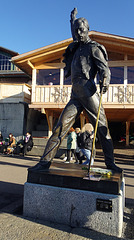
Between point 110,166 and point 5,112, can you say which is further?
point 5,112

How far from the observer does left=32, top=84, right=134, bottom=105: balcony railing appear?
11.9 metres

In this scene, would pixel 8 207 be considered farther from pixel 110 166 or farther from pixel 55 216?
pixel 110 166

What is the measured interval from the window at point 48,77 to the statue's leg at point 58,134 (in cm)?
999

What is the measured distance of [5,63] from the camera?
70.0ft

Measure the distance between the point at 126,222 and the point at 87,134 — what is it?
3940 mm

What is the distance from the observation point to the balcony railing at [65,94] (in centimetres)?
1185

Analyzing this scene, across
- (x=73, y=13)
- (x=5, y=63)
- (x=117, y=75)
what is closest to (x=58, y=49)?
(x=117, y=75)

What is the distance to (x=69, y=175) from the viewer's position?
8.82 ft

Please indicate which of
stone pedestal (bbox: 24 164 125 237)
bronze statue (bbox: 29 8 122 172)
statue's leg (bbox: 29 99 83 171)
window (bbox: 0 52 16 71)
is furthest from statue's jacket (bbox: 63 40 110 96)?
window (bbox: 0 52 16 71)

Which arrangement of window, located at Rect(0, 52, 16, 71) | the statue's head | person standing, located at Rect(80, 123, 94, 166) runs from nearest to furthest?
the statue's head, person standing, located at Rect(80, 123, 94, 166), window, located at Rect(0, 52, 16, 71)

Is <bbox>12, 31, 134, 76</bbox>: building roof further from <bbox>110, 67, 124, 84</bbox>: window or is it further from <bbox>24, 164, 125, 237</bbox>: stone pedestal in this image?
<bbox>24, 164, 125, 237</bbox>: stone pedestal

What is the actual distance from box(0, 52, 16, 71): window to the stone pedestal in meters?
19.8

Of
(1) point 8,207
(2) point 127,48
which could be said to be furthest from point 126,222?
(2) point 127,48

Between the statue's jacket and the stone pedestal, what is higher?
the statue's jacket
